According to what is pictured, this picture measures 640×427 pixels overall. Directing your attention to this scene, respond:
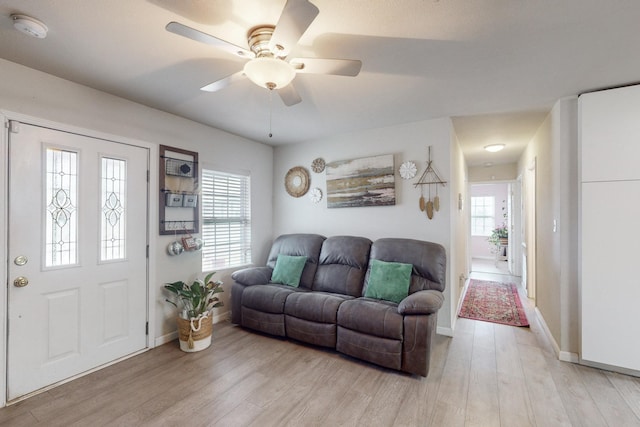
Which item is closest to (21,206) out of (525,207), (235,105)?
(235,105)

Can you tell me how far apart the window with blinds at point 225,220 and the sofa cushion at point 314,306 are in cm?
121

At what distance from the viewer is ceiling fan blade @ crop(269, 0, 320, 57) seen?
4.04 feet

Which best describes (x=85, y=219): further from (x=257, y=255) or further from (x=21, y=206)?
(x=257, y=255)

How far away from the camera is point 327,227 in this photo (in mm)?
4016

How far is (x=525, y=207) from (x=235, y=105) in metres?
4.94

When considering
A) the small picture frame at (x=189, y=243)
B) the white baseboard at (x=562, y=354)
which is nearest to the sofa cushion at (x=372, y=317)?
the white baseboard at (x=562, y=354)

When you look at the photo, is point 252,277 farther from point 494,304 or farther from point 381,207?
point 494,304

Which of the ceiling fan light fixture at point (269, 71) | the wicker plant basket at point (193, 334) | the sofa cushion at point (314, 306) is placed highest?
the ceiling fan light fixture at point (269, 71)

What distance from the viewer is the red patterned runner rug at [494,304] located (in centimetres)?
368

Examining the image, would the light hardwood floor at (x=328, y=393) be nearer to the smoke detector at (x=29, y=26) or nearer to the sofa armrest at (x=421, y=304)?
the sofa armrest at (x=421, y=304)

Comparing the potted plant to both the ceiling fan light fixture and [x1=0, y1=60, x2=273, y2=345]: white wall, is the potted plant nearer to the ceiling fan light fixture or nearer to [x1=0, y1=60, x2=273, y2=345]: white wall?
[x1=0, y1=60, x2=273, y2=345]: white wall

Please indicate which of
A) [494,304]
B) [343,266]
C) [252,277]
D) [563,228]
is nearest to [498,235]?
[494,304]

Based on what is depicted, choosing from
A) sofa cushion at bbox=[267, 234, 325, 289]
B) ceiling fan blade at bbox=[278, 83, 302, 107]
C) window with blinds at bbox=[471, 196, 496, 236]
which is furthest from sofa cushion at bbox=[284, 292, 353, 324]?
window with blinds at bbox=[471, 196, 496, 236]

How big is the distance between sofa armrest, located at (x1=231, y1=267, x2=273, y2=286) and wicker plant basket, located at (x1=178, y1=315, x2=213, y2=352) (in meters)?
0.61
